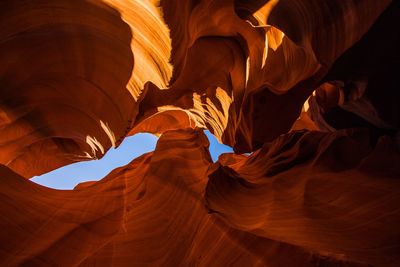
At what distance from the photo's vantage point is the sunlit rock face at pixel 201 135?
2.80 m

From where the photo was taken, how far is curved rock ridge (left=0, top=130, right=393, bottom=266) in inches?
95.3

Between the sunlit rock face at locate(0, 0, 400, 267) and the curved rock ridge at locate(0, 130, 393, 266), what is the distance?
16mm

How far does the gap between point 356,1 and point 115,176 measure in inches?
182

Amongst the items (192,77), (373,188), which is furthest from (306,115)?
(373,188)

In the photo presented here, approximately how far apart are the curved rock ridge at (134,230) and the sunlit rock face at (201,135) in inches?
0.6

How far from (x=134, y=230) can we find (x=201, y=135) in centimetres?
444

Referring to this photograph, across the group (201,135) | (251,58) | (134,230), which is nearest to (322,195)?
(134,230)

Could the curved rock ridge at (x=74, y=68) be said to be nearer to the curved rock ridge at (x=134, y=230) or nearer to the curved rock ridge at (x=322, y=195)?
the curved rock ridge at (x=134, y=230)

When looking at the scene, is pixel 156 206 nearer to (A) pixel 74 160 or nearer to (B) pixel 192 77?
(B) pixel 192 77

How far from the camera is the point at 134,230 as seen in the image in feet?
10.4

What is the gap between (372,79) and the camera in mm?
6344

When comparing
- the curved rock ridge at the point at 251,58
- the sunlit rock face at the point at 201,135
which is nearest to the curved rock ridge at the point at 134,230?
the sunlit rock face at the point at 201,135

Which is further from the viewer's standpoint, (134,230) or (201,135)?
(201,135)

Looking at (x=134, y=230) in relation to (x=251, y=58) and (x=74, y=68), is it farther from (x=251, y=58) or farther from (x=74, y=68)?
(x=251, y=58)
